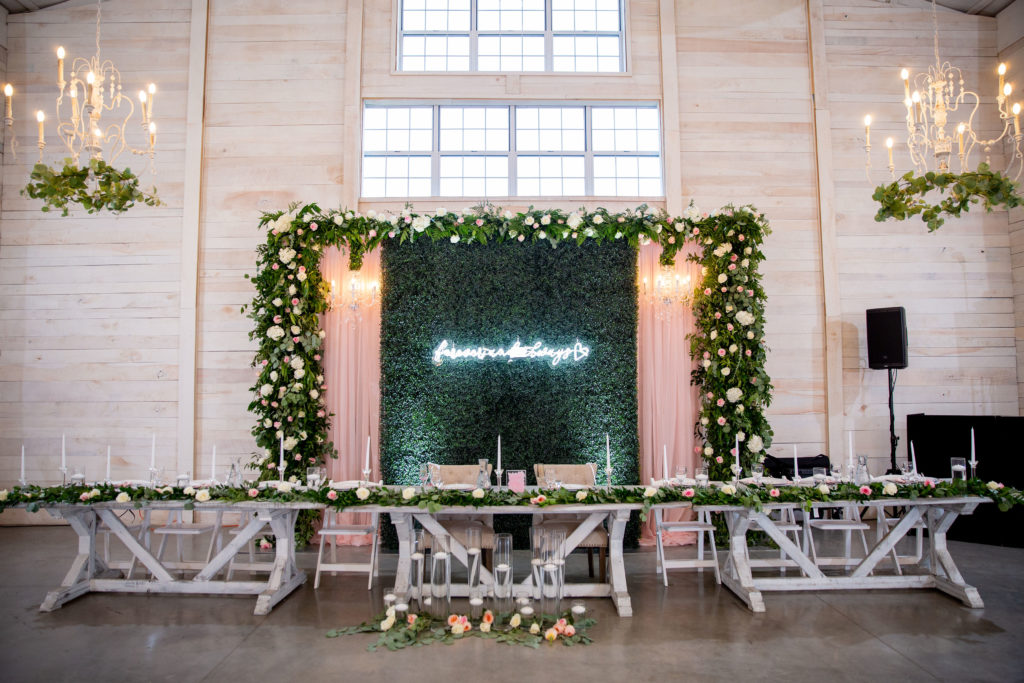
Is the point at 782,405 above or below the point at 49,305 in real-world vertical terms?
below

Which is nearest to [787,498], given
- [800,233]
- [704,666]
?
[704,666]

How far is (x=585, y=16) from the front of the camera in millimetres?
8023

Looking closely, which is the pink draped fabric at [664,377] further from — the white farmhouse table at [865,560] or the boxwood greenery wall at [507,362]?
the white farmhouse table at [865,560]

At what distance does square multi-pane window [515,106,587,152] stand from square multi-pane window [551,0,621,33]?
3.14ft

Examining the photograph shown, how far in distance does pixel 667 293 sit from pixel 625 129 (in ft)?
7.03

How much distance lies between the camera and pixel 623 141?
7.86 metres

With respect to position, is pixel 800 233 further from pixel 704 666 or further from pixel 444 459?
pixel 704 666

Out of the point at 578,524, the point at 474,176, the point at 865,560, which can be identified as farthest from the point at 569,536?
the point at 474,176

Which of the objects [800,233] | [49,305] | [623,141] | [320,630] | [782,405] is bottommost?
[320,630]

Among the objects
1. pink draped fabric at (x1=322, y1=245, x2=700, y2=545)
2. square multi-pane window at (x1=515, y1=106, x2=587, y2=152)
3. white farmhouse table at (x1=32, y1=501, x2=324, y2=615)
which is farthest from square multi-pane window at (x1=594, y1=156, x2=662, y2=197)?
white farmhouse table at (x1=32, y1=501, x2=324, y2=615)

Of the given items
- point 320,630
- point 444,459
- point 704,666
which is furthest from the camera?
point 444,459

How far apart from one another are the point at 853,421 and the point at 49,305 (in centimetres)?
880

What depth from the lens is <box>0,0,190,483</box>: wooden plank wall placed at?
744cm

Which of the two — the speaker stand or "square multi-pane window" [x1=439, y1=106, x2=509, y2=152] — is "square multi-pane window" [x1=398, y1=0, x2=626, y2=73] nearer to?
"square multi-pane window" [x1=439, y1=106, x2=509, y2=152]
